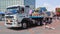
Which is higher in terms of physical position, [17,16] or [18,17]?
[17,16]

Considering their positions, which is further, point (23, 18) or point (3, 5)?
point (3, 5)

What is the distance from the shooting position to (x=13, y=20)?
64.5ft

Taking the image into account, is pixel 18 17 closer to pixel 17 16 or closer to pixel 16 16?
pixel 17 16

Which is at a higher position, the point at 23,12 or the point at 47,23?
the point at 23,12

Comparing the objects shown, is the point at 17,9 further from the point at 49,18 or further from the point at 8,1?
the point at 8,1

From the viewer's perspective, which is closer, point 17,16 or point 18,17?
point 17,16

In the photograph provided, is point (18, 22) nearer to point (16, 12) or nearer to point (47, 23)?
point (16, 12)

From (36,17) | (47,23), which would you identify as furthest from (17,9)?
(47,23)

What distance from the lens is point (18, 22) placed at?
1995cm

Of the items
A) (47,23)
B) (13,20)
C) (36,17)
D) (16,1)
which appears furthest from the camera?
(16,1)

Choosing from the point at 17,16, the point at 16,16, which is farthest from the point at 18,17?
the point at 16,16

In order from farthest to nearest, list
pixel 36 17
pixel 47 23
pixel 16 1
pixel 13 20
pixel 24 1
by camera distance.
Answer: pixel 16 1, pixel 24 1, pixel 47 23, pixel 36 17, pixel 13 20

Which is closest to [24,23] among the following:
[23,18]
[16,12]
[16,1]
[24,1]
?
[23,18]

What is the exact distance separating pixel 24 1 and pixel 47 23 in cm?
7910
